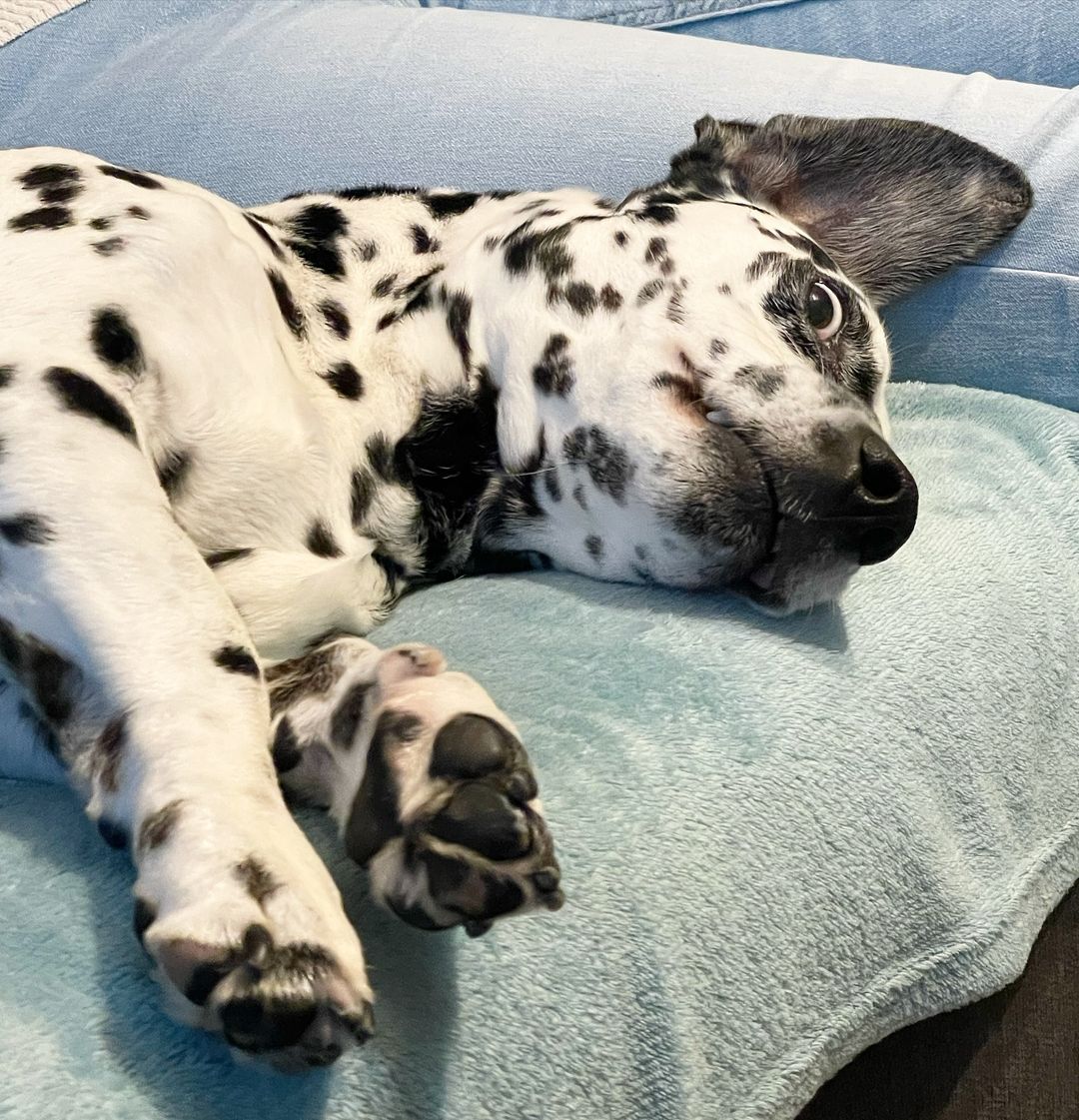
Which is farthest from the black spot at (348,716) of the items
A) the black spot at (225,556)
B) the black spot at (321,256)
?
the black spot at (321,256)

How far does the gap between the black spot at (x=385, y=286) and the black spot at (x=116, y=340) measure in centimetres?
58

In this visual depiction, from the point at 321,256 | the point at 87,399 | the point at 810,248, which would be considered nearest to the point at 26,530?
the point at 87,399

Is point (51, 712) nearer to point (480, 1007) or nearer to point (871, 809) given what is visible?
point (480, 1007)

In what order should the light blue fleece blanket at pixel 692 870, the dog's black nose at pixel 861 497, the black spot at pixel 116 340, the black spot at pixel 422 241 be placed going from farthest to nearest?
the black spot at pixel 422 241 < the dog's black nose at pixel 861 497 < the black spot at pixel 116 340 < the light blue fleece blanket at pixel 692 870

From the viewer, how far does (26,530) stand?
1.34m

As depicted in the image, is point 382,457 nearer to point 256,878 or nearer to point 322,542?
point 322,542

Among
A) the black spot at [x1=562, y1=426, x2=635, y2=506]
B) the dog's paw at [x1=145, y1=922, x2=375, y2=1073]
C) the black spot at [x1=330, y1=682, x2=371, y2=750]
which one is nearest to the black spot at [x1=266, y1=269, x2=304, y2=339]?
the black spot at [x1=562, y1=426, x2=635, y2=506]

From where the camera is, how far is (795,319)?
182 centimetres

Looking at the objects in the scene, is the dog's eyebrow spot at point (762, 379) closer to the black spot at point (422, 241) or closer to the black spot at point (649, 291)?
the black spot at point (649, 291)

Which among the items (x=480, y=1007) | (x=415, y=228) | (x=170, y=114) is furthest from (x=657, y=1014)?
(x=170, y=114)

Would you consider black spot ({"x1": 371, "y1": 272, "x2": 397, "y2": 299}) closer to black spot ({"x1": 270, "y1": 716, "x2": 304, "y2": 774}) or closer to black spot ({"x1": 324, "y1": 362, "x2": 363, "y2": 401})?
black spot ({"x1": 324, "y1": 362, "x2": 363, "y2": 401})

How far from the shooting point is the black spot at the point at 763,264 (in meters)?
1.83

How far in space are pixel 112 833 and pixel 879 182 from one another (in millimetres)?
1912

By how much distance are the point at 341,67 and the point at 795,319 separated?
1552 millimetres
